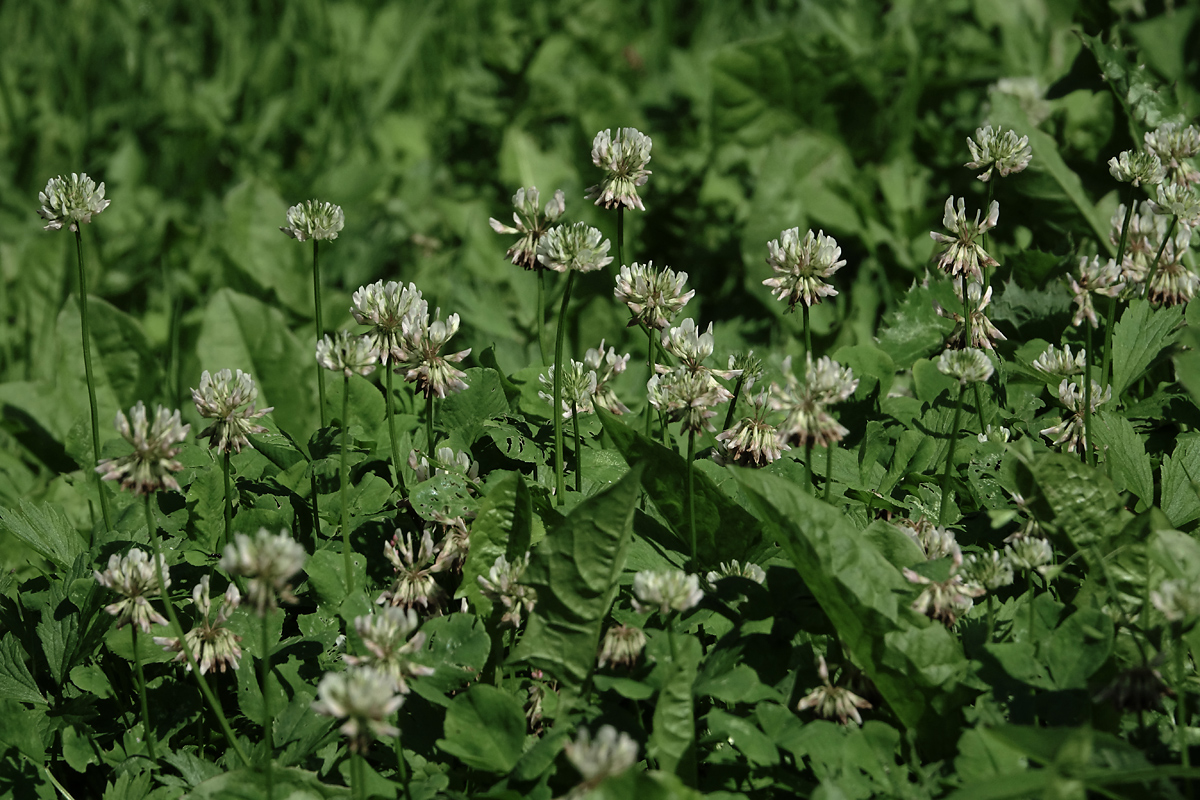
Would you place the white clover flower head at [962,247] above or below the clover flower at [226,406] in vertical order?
above

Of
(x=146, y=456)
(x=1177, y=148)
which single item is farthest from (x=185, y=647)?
(x=1177, y=148)

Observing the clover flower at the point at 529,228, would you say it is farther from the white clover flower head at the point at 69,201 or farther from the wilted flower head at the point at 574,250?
the white clover flower head at the point at 69,201

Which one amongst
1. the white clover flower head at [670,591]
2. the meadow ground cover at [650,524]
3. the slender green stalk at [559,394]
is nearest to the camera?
the white clover flower head at [670,591]

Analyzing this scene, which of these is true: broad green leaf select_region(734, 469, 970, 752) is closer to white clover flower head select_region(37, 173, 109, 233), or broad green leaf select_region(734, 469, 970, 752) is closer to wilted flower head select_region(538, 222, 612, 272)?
wilted flower head select_region(538, 222, 612, 272)

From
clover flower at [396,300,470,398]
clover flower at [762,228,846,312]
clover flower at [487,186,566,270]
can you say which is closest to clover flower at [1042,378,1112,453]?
clover flower at [762,228,846,312]

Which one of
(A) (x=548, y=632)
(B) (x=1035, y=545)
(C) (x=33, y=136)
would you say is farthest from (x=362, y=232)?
(B) (x=1035, y=545)

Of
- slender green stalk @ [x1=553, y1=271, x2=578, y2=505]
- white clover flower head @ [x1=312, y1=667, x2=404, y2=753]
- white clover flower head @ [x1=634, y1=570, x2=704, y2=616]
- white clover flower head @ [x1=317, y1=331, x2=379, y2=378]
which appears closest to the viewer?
white clover flower head @ [x1=312, y1=667, x2=404, y2=753]

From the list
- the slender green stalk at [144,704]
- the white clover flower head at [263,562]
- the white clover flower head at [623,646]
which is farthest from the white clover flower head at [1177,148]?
the slender green stalk at [144,704]
